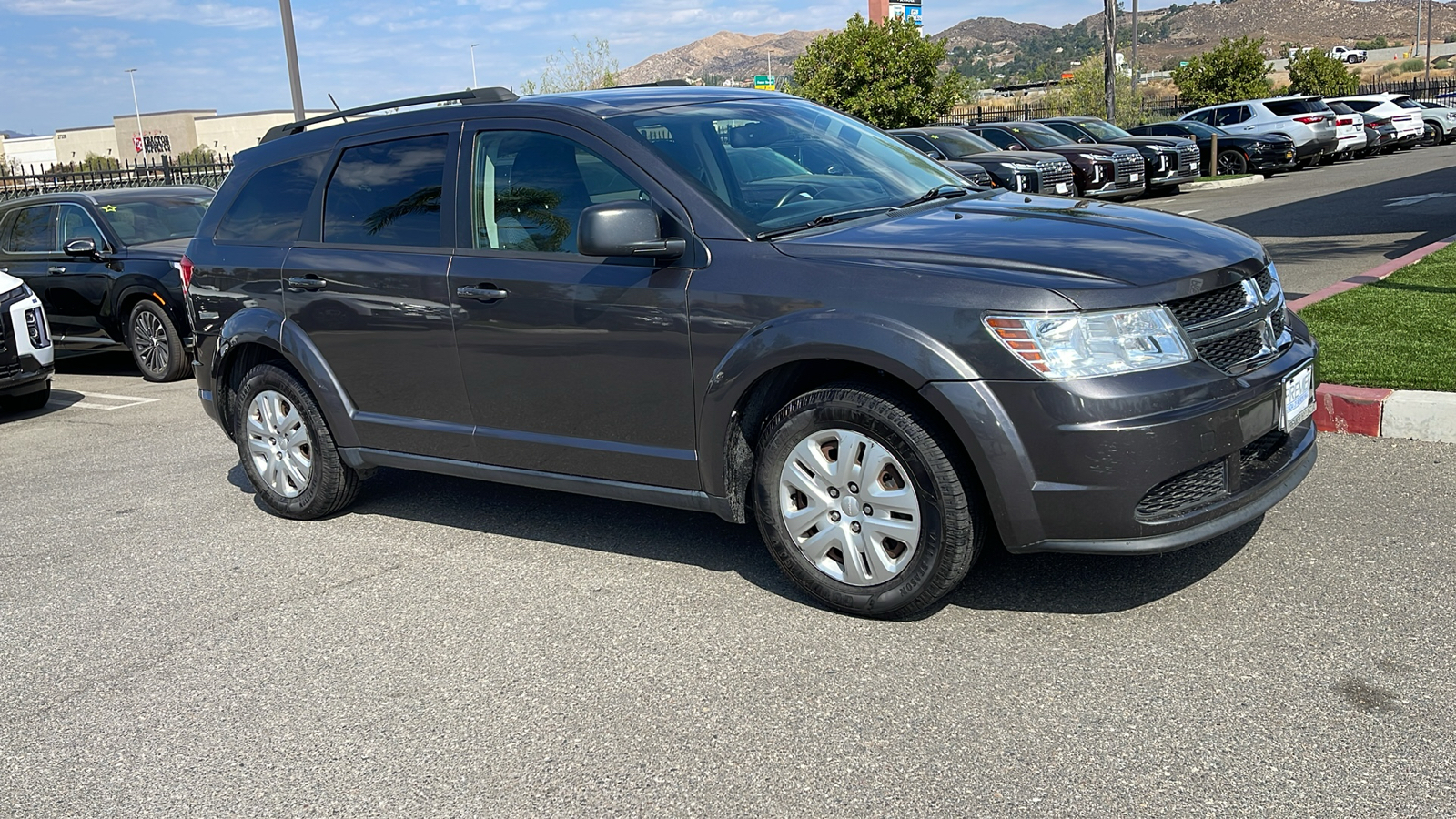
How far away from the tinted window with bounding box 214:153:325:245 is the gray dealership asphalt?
277 inches

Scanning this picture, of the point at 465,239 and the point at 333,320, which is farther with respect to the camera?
the point at 333,320

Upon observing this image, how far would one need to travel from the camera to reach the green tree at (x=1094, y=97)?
37812 mm

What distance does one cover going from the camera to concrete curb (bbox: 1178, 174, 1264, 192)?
24.2m

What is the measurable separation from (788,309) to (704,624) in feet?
3.76

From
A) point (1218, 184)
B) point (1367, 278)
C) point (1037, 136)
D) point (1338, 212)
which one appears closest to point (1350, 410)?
point (1367, 278)

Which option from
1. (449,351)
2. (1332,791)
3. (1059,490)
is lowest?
(1332,791)

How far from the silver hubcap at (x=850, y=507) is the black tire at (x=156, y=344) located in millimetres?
8134

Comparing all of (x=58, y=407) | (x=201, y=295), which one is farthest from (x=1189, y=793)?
(x=58, y=407)

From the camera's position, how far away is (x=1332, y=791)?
119 inches

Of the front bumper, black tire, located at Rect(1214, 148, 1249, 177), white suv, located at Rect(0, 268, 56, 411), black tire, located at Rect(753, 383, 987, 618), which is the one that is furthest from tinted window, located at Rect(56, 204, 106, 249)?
black tire, located at Rect(1214, 148, 1249, 177)

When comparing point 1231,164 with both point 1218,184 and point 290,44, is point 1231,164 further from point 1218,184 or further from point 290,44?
point 290,44

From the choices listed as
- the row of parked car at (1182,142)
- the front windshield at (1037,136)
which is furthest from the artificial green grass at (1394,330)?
the front windshield at (1037,136)

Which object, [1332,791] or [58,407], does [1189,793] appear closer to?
[1332,791]

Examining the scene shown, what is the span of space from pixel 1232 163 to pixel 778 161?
24.9 meters
